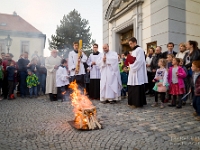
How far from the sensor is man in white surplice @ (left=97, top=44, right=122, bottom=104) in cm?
591

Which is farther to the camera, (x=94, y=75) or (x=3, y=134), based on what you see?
(x=94, y=75)

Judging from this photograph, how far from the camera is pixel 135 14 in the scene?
29.5 ft

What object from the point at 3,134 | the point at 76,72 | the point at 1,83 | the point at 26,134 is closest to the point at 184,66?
the point at 76,72

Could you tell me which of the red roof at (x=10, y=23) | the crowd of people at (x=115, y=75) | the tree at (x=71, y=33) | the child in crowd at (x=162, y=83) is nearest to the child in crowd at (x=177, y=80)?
the crowd of people at (x=115, y=75)

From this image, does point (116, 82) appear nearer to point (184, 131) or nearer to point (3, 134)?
point (184, 131)

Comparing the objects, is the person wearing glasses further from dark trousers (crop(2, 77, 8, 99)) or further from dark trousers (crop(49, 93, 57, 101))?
dark trousers (crop(2, 77, 8, 99))

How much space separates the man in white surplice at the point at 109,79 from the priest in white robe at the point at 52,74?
1.96m

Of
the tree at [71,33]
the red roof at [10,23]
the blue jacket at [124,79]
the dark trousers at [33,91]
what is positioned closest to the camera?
the blue jacket at [124,79]

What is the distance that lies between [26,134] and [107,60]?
3595 mm

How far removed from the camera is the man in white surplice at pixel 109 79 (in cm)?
591

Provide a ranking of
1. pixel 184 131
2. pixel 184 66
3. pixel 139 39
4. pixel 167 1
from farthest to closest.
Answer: pixel 139 39 → pixel 167 1 → pixel 184 66 → pixel 184 131

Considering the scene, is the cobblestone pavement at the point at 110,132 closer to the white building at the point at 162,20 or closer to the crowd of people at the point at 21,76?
the crowd of people at the point at 21,76

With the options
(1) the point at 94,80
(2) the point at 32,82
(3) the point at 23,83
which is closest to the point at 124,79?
(1) the point at 94,80

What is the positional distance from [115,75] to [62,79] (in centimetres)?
206
